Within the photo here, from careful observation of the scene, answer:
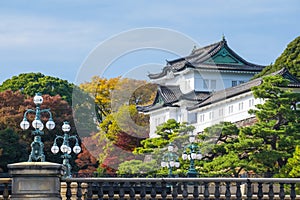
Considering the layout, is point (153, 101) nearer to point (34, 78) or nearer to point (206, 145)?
point (34, 78)

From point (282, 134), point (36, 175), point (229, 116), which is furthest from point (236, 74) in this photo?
point (36, 175)

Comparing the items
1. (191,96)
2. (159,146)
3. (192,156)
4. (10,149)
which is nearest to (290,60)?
(191,96)

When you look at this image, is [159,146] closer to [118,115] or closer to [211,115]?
[211,115]

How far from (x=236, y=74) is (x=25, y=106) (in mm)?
20606

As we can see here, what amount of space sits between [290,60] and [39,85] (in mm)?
24036

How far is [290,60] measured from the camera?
221 ft

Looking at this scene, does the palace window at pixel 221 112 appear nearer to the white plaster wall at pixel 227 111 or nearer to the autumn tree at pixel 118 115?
the white plaster wall at pixel 227 111

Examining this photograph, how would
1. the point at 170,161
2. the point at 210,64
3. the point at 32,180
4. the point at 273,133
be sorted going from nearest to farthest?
1. the point at 32,180
2. the point at 170,161
3. the point at 273,133
4. the point at 210,64

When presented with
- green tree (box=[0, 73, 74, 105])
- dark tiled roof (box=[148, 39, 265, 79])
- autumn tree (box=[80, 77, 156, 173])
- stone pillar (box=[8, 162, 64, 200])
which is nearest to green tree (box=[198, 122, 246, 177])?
autumn tree (box=[80, 77, 156, 173])

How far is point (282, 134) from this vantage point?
4469 cm

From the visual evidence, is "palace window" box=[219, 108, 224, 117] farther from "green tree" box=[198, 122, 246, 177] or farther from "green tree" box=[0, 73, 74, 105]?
"green tree" box=[0, 73, 74, 105]

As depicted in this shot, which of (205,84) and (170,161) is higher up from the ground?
(205,84)

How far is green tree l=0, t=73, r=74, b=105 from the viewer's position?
7850 cm

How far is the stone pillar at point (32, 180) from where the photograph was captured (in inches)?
578
